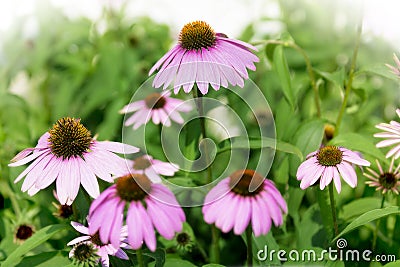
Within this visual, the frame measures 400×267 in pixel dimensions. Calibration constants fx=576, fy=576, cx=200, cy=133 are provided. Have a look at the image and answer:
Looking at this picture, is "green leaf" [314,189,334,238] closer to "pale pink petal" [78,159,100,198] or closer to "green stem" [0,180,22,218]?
"pale pink petal" [78,159,100,198]

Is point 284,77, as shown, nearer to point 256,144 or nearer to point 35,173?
point 256,144

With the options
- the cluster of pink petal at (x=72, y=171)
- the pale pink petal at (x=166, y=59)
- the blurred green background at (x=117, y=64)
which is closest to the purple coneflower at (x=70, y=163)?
the cluster of pink petal at (x=72, y=171)

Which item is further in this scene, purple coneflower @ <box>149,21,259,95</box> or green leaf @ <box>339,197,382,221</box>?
green leaf @ <box>339,197,382,221</box>

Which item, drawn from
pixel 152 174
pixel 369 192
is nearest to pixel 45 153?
pixel 152 174

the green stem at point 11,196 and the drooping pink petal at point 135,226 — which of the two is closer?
the drooping pink petal at point 135,226

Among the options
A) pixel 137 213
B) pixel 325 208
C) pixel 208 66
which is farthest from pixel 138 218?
pixel 325 208

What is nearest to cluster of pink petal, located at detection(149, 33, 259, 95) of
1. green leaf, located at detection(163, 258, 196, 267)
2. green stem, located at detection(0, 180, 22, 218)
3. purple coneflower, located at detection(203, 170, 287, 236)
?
purple coneflower, located at detection(203, 170, 287, 236)

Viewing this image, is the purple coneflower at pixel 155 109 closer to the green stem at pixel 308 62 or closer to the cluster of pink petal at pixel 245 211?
the green stem at pixel 308 62
